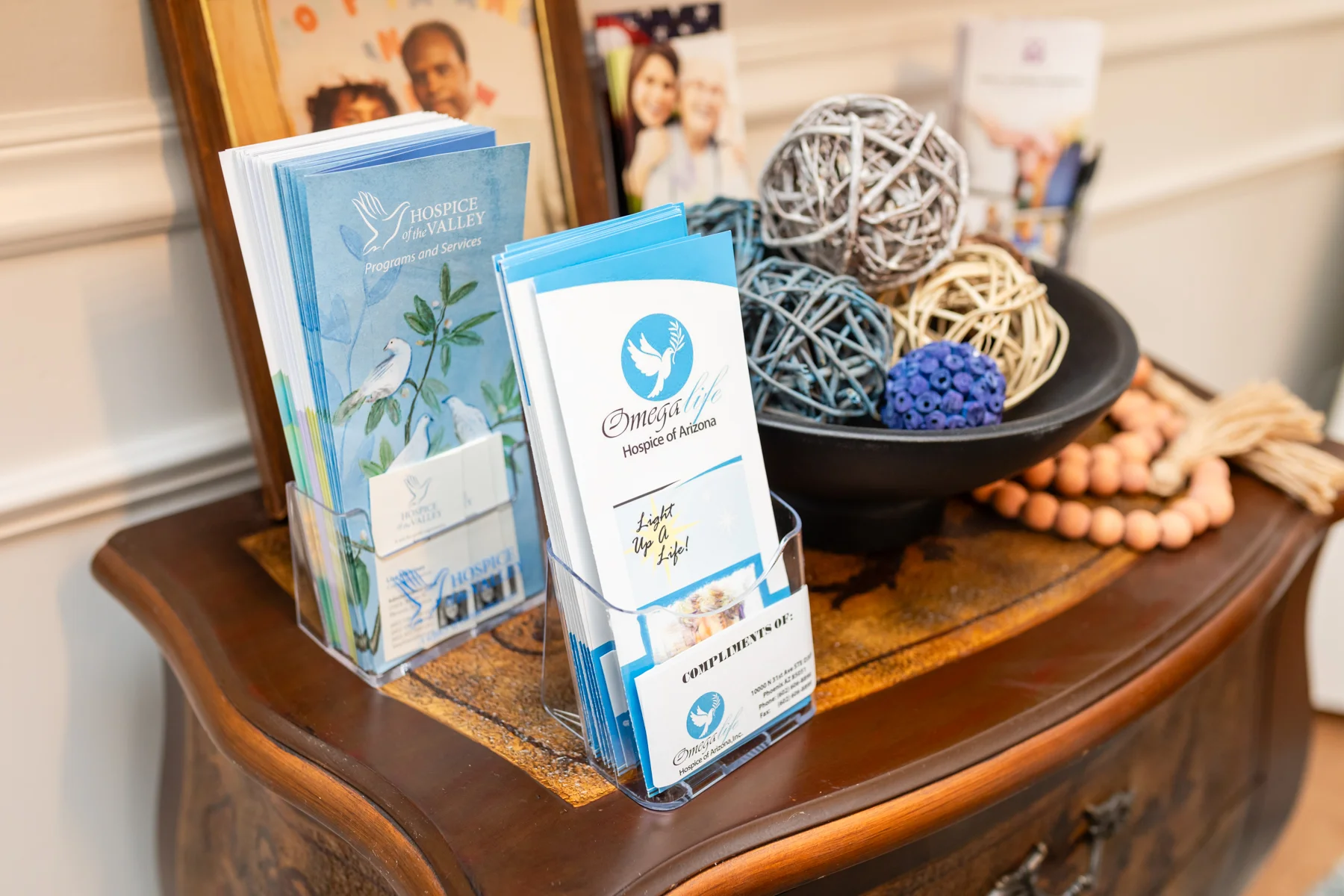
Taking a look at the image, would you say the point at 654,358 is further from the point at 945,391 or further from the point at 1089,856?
the point at 1089,856

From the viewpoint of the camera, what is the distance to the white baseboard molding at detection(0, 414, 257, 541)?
0.70m

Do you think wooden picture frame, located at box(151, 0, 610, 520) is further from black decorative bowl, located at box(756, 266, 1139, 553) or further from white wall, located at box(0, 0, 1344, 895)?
black decorative bowl, located at box(756, 266, 1139, 553)

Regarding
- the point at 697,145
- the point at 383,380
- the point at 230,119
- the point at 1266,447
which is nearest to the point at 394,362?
the point at 383,380

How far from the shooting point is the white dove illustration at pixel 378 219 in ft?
1.63

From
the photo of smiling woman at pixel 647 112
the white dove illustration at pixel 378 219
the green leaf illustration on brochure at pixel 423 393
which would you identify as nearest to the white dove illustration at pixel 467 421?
the green leaf illustration on brochure at pixel 423 393

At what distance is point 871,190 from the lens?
2.06ft

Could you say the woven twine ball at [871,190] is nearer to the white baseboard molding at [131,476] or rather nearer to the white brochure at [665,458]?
the white brochure at [665,458]

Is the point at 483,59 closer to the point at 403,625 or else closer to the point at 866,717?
the point at 403,625

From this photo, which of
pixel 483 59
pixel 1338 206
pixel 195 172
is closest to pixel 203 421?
pixel 195 172

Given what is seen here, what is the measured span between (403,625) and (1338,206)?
1.77m

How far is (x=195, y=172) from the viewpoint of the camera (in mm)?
631

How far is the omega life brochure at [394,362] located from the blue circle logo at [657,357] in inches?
5.0

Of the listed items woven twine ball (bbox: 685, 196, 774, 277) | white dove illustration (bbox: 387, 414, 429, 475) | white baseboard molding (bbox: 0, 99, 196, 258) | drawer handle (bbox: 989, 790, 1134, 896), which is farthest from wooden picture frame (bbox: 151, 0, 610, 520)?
drawer handle (bbox: 989, 790, 1134, 896)

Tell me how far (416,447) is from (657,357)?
170 millimetres
